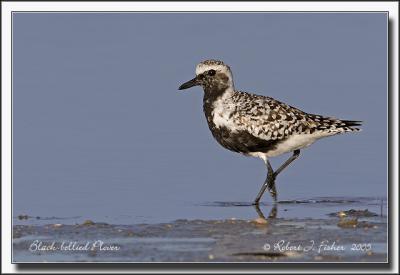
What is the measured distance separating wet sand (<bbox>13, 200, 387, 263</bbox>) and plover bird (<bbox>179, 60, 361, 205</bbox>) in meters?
2.48

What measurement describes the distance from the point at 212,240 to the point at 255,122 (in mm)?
4666

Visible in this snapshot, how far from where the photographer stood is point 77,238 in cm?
1723

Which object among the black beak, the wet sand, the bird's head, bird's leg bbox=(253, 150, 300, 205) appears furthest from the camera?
the black beak

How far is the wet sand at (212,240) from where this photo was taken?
15.9m

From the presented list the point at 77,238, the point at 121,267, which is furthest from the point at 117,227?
the point at 121,267

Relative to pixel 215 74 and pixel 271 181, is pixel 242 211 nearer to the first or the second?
pixel 271 181

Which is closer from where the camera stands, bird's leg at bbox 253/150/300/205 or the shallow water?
the shallow water

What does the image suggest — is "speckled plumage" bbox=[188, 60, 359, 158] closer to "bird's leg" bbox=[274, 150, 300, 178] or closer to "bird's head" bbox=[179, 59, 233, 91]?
"bird's head" bbox=[179, 59, 233, 91]

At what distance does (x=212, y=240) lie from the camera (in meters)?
17.0

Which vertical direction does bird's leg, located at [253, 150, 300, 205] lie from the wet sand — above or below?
above

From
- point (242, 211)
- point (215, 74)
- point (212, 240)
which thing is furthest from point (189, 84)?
point (212, 240)

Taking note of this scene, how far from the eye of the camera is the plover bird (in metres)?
21.3

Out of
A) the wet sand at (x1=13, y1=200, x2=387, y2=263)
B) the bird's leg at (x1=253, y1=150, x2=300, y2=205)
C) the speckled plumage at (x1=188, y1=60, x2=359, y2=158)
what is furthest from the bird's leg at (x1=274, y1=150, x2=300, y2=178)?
the wet sand at (x1=13, y1=200, x2=387, y2=263)

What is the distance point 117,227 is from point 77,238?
1.15 meters
